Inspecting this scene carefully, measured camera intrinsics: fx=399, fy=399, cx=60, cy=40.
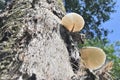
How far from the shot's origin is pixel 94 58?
264 cm

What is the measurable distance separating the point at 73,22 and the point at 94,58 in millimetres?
277

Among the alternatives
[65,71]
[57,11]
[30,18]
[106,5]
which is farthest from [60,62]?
[106,5]

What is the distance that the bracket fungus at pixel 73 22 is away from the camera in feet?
8.73

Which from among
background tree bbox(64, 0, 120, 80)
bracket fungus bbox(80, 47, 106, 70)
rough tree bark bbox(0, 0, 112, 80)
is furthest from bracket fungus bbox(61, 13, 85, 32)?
background tree bbox(64, 0, 120, 80)

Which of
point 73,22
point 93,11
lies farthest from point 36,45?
point 93,11

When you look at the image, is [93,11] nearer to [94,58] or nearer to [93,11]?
[93,11]

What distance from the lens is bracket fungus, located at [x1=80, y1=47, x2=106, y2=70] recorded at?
263 centimetres

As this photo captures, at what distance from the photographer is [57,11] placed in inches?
118

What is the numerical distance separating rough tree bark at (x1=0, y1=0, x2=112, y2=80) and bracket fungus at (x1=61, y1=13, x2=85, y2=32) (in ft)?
0.15

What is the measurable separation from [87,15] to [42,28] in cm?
1088

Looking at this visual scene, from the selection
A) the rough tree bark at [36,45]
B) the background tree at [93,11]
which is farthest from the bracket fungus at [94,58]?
the background tree at [93,11]

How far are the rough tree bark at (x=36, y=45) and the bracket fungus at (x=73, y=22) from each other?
45 millimetres

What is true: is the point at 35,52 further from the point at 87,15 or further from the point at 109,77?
the point at 87,15

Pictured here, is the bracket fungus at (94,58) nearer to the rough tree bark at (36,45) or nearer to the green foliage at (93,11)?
the rough tree bark at (36,45)
